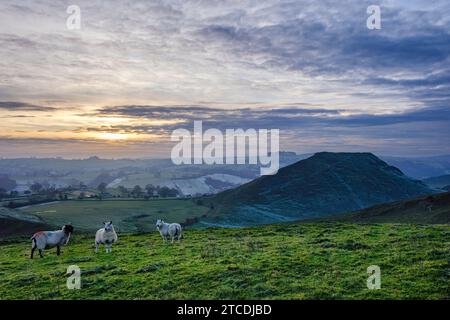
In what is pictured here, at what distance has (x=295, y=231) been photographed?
4216cm

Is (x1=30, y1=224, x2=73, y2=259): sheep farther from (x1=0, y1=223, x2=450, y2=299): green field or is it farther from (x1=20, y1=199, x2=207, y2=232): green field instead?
(x1=20, y1=199, x2=207, y2=232): green field

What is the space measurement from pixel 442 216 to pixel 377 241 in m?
60.7

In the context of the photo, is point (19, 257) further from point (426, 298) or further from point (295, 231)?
point (426, 298)

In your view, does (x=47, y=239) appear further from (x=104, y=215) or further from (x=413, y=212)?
(x=104, y=215)

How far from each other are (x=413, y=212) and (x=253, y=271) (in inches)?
3420

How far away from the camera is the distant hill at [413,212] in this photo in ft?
270

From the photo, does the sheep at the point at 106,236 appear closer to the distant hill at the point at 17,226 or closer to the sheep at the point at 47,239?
the sheep at the point at 47,239

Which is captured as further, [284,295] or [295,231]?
[295,231]

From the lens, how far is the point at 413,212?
95.6 m

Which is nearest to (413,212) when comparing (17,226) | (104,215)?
(17,226)

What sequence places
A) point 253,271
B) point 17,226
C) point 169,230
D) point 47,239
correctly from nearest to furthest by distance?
1. point 253,271
2. point 47,239
3. point 169,230
4. point 17,226

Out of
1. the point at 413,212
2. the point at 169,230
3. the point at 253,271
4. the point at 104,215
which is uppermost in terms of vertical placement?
the point at 253,271
